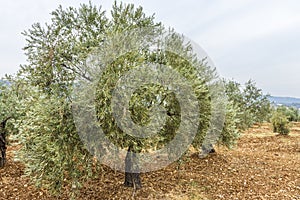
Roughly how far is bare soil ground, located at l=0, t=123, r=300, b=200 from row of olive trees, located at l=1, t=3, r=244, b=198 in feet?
2.70

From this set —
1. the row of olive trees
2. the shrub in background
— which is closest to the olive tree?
the row of olive trees

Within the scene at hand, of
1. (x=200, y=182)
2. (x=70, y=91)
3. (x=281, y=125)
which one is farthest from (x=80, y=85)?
(x=281, y=125)

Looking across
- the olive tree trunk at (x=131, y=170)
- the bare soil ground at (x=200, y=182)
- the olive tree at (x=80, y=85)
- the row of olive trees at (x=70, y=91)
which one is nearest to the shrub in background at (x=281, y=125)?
the bare soil ground at (x=200, y=182)

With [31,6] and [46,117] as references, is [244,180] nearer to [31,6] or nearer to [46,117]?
[46,117]

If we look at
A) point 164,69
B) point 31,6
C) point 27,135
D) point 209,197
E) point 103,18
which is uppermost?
point 31,6

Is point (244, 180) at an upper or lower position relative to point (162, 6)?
lower

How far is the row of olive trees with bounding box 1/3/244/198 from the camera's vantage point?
19.3 feet

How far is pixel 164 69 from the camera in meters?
6.57

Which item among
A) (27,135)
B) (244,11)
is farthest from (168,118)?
(244,11)

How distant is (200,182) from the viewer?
28.9ft

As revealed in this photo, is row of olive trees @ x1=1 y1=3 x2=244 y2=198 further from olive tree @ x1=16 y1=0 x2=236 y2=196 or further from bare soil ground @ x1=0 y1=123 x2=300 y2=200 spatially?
bare soil ground @ x1=0 y1=123 x2=300 y2=200

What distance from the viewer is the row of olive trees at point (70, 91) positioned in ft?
19.3

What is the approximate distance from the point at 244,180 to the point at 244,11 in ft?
28.2

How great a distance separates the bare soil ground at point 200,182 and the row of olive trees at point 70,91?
82 centimetres
